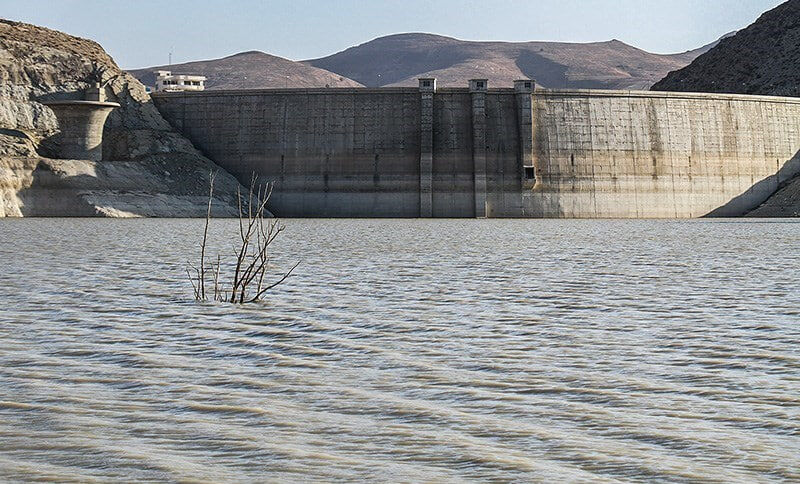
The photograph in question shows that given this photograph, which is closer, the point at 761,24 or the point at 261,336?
the point at 261,336

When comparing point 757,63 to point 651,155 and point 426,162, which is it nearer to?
point 651,155

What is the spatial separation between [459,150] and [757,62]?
41.0m

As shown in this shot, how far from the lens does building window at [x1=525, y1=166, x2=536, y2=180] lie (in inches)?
2566

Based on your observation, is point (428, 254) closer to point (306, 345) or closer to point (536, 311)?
point (536, 311)

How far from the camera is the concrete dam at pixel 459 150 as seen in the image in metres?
65.2

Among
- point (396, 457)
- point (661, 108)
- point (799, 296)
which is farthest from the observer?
point (661, 108)

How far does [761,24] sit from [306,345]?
97.4m

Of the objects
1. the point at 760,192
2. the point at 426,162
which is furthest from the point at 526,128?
the point at 760,192

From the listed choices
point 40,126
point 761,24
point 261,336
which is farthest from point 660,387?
point 761,24

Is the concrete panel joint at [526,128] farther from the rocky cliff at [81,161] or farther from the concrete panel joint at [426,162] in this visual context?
the rocky cliff at [81,161]

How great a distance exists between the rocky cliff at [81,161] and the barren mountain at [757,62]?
47.5 m

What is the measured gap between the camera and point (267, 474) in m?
5.86

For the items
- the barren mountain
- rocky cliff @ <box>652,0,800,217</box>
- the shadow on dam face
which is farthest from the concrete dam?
the barren mountain

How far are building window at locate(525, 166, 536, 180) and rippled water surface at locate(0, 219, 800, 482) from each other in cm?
4701
